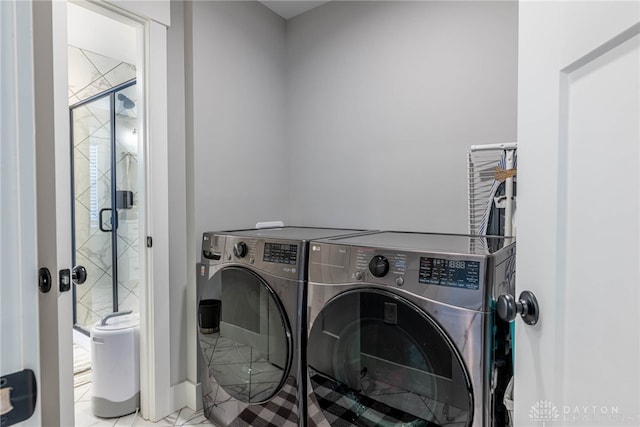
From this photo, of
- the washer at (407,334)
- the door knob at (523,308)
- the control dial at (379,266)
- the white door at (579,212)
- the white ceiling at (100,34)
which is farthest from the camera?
the white ceiling at (100,34)

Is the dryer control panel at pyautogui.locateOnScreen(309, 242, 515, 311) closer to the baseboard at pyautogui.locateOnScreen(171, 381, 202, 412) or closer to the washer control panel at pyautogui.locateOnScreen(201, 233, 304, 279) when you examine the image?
the washer control panel at pyautogui.locateOnScreen(201, 233, 304, 279)

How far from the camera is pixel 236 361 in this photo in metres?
1.64

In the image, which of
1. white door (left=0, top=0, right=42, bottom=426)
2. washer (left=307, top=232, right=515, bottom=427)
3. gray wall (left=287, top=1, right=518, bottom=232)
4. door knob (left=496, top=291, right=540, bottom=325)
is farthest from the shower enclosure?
door knob (left=496, top=291, right=540, bottom=325)

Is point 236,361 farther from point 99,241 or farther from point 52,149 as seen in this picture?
point 99,241

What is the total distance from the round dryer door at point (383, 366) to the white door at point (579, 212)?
0.94 feet

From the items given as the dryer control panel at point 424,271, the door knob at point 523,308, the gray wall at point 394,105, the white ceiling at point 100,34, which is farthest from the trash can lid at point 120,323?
the door knob at point 523,308

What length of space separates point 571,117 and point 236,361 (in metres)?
1.60

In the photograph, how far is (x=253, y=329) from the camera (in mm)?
1571

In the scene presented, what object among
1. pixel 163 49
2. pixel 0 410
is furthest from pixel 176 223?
pixel 0 410

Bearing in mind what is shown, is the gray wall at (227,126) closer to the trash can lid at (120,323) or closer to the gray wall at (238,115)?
the gray wall at (238,115)

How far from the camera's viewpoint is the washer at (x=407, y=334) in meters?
0.94

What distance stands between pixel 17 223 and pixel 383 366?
1.05 meters

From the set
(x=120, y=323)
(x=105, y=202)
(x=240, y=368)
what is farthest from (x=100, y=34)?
(x=240, y=368)

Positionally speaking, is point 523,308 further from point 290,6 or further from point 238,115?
point 290,6
